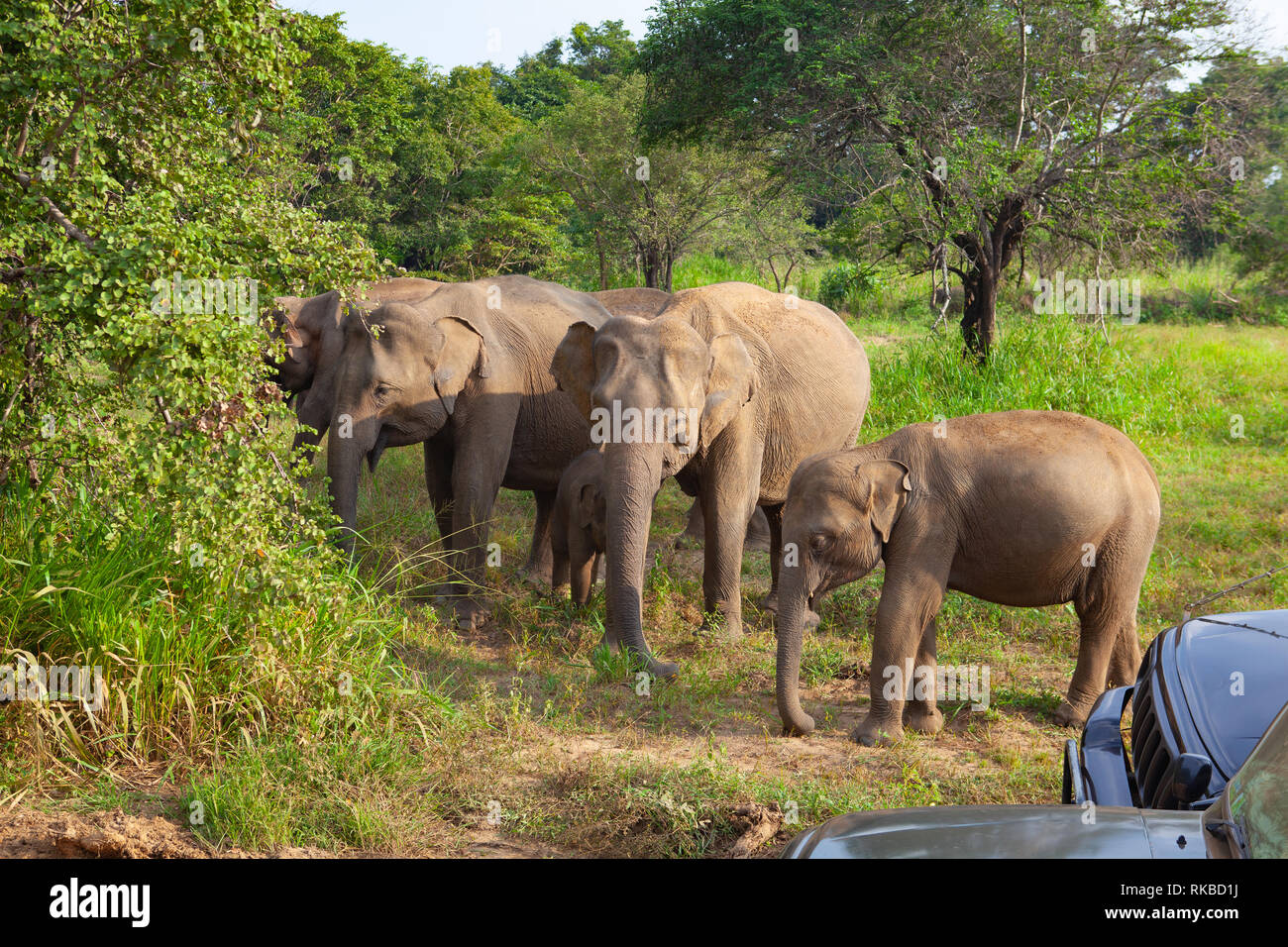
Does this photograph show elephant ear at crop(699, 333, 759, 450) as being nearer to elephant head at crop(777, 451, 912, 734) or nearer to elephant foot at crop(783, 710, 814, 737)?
elephant head at crop(777, 451, 912, 734)

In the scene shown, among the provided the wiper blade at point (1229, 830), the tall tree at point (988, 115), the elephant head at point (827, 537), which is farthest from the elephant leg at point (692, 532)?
the wiper blade at point (1229, 830)

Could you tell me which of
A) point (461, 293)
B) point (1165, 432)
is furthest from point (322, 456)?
point (1165, 432)

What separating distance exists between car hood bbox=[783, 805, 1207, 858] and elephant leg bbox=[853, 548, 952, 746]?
131 inches

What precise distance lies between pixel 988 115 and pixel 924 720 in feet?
36.9

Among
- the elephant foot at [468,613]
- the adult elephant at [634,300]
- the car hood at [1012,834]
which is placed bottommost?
the elephant foot at [468,613]

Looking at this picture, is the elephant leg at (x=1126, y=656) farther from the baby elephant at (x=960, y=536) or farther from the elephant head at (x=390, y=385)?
the elephant head at (x=390, y=385)

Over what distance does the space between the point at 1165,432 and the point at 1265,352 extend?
601cm

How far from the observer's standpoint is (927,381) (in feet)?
46.8

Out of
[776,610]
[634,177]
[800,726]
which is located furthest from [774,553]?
[634,177]

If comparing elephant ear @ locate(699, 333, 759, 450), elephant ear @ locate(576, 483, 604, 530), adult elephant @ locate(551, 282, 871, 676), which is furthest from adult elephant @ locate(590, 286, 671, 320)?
elephant ear @ locate(576, 483, 604, 530)

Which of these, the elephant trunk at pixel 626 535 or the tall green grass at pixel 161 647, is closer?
the tall green grass at pixel 161 647

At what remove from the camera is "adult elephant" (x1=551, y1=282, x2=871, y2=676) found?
7.40 m

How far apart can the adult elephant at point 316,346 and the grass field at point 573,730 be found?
3.21ft

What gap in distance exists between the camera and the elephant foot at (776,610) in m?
8.58
